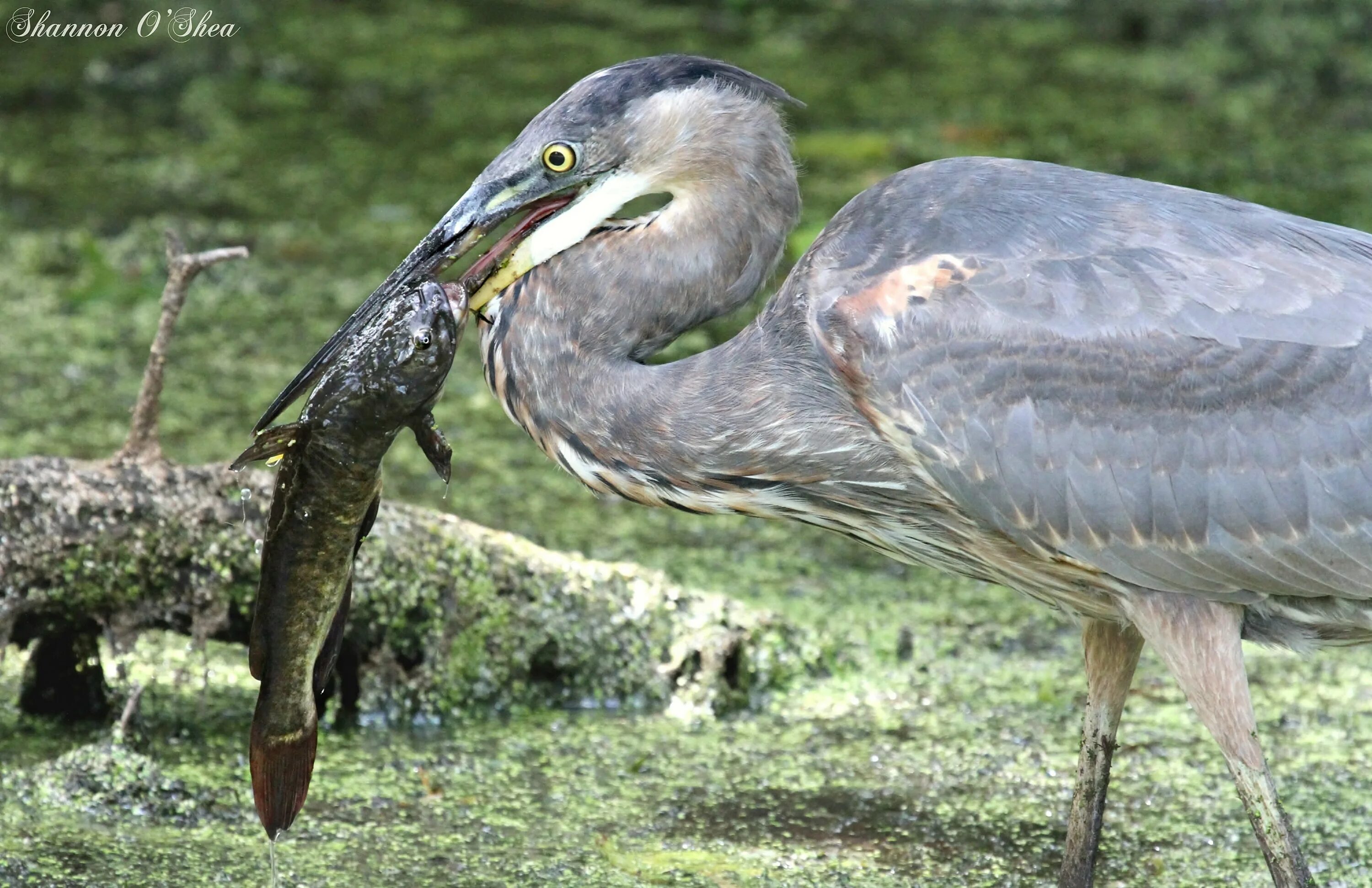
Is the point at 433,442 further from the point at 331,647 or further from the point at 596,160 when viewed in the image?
the point at 596,160

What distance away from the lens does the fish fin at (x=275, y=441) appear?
2.92 meters

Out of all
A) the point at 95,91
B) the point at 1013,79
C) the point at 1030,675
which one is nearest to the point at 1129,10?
the point at 1013,79

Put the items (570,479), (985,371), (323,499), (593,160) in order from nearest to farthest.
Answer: (323,499), (985,371), (593,160), (570,479)

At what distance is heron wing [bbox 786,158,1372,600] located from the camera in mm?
3203

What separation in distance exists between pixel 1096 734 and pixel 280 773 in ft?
5.24

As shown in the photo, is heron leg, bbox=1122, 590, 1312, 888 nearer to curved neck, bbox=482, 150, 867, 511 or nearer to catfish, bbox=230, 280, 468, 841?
curved neck, bbox=482, 150, 867, 511

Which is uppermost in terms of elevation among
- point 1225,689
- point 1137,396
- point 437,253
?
point 437,253

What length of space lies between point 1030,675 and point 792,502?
4.39ft

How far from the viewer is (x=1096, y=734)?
3580 millimetres

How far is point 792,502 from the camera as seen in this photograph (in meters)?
3.50

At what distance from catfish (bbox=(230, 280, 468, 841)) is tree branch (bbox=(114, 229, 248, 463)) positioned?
0.77 m

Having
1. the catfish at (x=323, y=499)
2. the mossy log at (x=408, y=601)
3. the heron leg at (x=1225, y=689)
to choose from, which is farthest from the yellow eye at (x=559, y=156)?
the heron leg at (x=1225, y=689)
